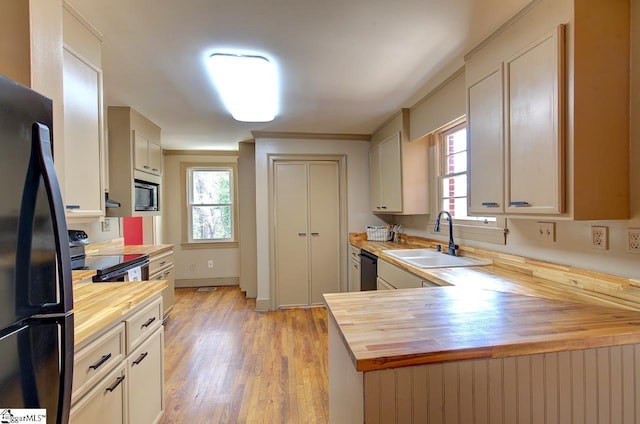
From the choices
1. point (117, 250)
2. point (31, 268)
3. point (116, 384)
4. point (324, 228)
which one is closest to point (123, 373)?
point (116, 384)

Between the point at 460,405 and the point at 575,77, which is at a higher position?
the point at 575,77

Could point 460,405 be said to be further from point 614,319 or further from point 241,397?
point 241,397

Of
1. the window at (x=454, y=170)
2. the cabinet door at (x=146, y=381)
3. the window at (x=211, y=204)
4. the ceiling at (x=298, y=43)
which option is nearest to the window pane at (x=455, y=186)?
the window at (x=454, y=170)

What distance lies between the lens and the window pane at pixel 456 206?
2.56 m

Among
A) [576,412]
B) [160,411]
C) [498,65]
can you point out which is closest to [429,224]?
[498,65]

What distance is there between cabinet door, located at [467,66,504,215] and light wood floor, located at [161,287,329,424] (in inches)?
66.5

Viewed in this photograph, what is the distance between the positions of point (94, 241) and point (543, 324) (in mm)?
3673

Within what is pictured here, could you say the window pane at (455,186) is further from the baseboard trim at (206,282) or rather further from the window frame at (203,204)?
the baseboard trim at (206,282)

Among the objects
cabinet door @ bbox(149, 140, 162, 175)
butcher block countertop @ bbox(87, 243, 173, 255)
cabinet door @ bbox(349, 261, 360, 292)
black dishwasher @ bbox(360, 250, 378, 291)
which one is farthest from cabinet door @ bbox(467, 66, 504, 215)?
cabinet door @ bbox(149, 140, 162, 175)

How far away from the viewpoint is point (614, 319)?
1048 millimetres

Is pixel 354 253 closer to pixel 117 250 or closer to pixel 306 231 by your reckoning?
pixel 306 231

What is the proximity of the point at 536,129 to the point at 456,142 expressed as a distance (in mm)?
1386

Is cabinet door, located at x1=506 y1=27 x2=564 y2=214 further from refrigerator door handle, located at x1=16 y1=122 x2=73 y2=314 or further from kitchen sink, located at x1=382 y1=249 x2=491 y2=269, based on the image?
refrigerator door handle, located at x1=16 y1=122 x2=73 y2=314

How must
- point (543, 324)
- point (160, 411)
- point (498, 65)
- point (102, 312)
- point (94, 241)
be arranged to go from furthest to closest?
point (94, 241)
point (160, 411)
point (498, 65)
point (102, 312)
point (543, 324)
